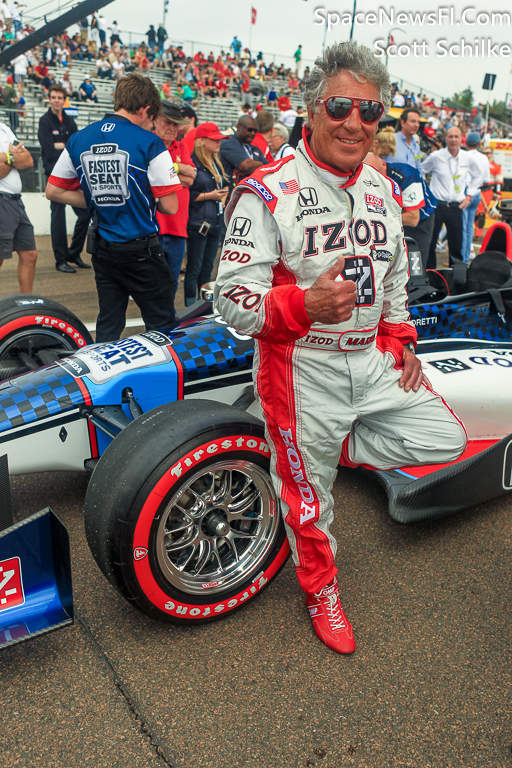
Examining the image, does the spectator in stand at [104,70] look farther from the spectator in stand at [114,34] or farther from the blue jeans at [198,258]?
the blue jeans at [198,258]

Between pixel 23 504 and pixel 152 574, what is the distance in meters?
1.19

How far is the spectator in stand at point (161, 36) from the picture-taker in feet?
97.3

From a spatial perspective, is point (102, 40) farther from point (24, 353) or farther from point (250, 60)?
point (24, 353)

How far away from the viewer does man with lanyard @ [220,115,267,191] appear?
261 inches

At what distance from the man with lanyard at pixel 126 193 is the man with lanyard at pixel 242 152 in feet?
10.2

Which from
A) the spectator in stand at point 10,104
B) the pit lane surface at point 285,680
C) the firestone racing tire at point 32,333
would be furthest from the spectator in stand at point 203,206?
the spectator in stand at point 10,104

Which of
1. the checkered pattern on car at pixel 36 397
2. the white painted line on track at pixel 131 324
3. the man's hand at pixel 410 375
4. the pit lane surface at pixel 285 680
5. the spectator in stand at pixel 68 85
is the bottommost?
the pit lane surface at pixel 285 680

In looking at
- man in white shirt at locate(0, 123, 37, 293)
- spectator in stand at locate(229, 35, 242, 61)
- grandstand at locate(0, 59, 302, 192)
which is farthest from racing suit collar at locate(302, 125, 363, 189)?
spectator in stand at locate(229, 35, 242, 61)

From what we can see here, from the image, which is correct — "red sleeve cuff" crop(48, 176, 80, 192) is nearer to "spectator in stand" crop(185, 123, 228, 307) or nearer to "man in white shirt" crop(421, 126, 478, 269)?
"spectator in stand" crop(185, 123, 228, 307)

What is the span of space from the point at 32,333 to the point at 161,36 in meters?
31.3

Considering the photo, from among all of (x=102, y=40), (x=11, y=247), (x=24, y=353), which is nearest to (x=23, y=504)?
(x=24, y=353)

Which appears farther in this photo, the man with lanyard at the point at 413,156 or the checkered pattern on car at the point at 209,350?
the man with lanyard at the point at 413,156

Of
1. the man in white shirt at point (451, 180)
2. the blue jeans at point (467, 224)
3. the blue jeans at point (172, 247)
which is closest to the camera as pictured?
the blue jeans at point (172, 247)

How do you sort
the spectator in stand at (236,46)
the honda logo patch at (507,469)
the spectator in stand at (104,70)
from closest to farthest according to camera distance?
the honda logo patch at (507,469) → the spectator in stand at (104,70) → the spectator in stand at (236,46)
